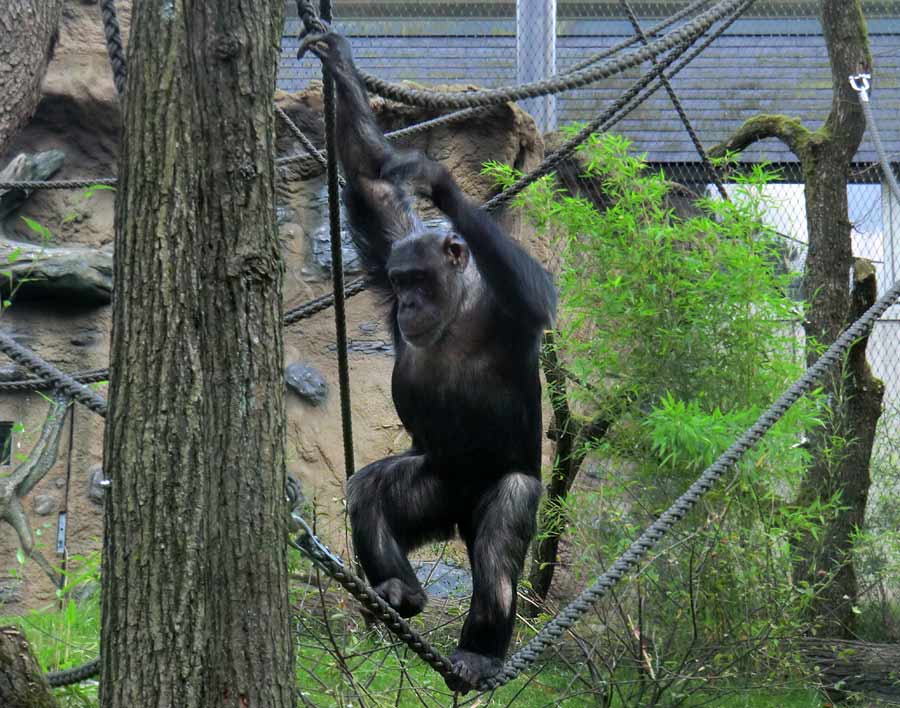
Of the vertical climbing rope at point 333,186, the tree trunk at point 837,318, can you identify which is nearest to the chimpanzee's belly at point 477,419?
the vertical climbing rope at point 333,186

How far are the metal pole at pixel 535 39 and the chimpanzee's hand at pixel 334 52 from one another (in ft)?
10.9

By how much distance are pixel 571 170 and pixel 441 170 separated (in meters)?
4.29

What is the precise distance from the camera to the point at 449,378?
3865 millimetres

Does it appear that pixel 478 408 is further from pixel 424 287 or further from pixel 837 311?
pixel 837 311

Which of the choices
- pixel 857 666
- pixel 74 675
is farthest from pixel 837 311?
pixel 74 675

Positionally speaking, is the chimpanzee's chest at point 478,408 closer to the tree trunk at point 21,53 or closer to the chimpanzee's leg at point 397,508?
the chimpanzee's leg at point 397,508

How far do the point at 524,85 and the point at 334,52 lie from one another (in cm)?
68

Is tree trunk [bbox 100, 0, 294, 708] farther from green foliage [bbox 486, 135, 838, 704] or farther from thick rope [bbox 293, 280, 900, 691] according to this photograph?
green foliage [bbox 486, 135, 838, 704]

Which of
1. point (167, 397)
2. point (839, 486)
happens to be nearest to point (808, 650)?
point (839, 486)

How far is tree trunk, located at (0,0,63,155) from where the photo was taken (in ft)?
13.5

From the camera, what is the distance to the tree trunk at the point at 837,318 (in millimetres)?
5820

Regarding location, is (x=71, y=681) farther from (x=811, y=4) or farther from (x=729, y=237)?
(x=811, y=4)

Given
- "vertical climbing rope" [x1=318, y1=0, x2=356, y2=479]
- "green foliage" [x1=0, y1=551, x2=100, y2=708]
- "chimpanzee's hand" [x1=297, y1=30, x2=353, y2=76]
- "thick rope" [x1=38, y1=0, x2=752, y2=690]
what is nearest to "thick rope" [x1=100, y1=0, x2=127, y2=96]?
"thick rope" [x1=38, y1=0, x2=752, y2=690]

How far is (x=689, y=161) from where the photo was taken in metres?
8.19
